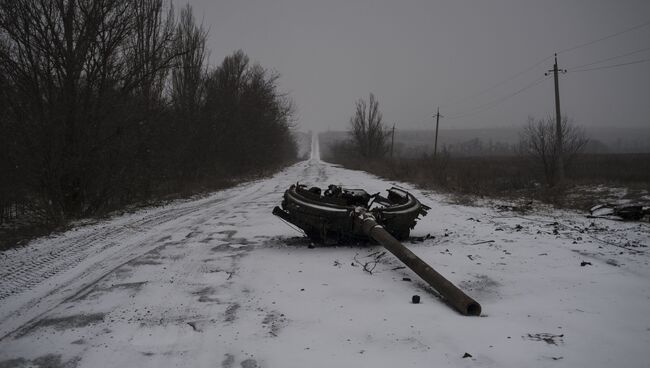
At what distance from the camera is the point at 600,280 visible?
4359 mm

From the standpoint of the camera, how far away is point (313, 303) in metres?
3.85

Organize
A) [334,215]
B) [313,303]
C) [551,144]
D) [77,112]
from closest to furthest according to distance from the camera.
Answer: [313,303], [334,215], [77,112], [551,144]

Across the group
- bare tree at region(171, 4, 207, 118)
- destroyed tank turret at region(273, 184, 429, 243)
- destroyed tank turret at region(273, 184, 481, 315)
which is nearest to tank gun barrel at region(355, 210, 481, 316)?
destroyed tank turret at region(273, 184, 481, 315)

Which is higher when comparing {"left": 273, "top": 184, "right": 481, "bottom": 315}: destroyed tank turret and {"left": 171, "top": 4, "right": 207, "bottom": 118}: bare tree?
{"left": 171, "top": 4, "right": 207, "bottom": 118}: bare tree

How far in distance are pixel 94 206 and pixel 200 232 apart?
4268 mm

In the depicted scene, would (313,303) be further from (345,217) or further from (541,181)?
(541,181)

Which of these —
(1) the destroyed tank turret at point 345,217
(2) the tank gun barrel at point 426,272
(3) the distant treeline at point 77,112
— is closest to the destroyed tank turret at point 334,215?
(1) the destroyed tank turret at point 345,217

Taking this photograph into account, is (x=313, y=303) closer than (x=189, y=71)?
Yes

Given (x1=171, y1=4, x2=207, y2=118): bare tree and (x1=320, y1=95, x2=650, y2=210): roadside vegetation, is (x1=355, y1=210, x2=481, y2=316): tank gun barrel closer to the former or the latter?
(x1=320, y1=95, x2=650, y2=210): roadside vegetation

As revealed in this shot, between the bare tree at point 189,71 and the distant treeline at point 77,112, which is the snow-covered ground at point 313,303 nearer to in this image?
the distant treeline at point 77,112

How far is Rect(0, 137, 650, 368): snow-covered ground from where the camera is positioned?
289 cm

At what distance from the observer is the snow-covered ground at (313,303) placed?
2889 mm

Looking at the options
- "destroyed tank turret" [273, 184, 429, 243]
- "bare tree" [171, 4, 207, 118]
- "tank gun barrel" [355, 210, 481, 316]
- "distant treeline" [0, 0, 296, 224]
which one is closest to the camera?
"tank gun barrel" [355, 210, 481, 316]

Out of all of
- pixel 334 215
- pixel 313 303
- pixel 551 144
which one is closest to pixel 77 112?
pixel 334 215
